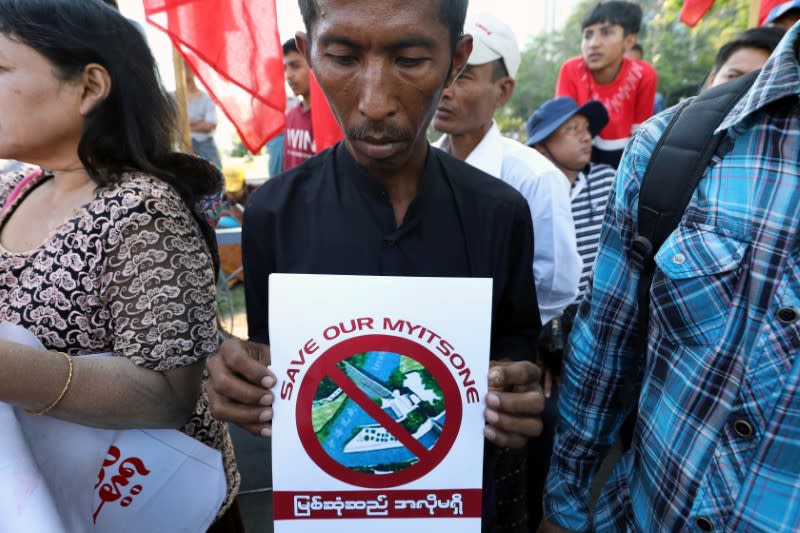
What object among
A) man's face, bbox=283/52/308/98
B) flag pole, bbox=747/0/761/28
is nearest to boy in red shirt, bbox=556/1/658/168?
flag pole, bbox=747/0/761/28

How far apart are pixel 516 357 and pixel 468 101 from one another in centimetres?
136

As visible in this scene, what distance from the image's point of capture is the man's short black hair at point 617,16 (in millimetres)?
4273

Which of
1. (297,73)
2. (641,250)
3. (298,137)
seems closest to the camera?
(641,250)

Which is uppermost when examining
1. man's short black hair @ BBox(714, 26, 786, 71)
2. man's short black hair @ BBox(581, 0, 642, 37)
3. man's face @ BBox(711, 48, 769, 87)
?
man's short black hair @ BBox(581, 0, 642, 37)

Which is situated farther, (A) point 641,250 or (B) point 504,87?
(B) point 504,87

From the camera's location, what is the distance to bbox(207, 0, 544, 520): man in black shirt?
3.14 feet

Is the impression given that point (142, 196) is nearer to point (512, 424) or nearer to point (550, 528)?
point (512, 424)

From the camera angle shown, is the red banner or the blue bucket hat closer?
the red banner

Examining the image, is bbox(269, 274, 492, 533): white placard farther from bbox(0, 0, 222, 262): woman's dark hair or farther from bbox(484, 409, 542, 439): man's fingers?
bbox(0, 0, 222, 262): woman's dark hair

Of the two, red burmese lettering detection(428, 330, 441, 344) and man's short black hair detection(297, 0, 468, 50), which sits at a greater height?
man's short black hair detection(297, 0, 468, 50)

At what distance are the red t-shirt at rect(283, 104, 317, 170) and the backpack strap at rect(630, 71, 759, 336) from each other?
134 inches

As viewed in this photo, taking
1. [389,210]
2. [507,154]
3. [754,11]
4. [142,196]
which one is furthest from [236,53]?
[754,11]

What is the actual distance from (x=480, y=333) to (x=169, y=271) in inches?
27.4

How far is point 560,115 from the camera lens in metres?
Result: 3.01
